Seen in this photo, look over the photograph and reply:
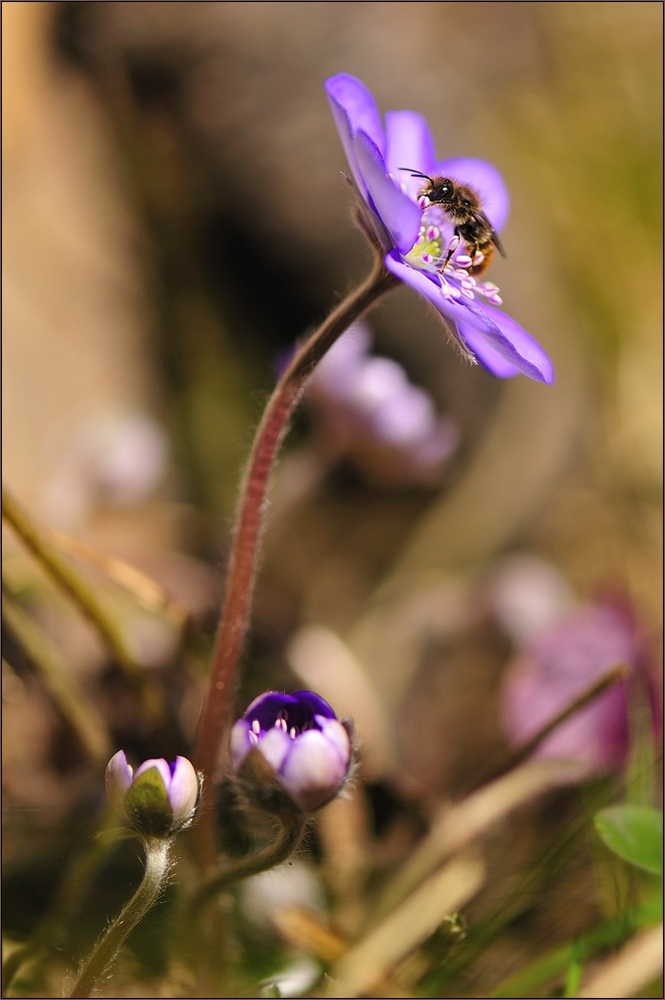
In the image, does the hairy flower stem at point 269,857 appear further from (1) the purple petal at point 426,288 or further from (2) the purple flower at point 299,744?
(1) the purple petal at point 426,288

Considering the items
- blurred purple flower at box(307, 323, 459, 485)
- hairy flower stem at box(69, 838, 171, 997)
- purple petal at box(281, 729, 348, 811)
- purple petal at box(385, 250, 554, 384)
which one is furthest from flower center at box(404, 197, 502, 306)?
hairy flower stem at box(69, 838, 171, 997)

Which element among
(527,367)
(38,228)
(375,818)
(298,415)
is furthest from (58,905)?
(38,228)

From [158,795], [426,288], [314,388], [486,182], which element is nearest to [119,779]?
[158,795]

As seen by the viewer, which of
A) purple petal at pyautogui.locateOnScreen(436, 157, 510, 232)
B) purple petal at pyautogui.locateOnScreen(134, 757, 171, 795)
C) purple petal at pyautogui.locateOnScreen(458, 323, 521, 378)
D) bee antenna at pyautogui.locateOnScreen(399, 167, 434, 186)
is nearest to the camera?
purple petal at pyautogui.locateOnScreen(134, 757, 171, 795)

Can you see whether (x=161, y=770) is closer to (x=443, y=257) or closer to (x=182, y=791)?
(x=182, y=791)

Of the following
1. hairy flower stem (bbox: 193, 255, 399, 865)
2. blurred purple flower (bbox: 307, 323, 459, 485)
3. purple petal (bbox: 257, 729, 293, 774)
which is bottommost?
purple petal (bbox: 257, 729, 293, 774)

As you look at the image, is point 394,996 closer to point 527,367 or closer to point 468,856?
point 468,856

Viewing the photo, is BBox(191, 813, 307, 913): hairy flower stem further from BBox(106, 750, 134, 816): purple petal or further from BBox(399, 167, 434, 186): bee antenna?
BBox(399, 167, 434, 186): bee antenna
